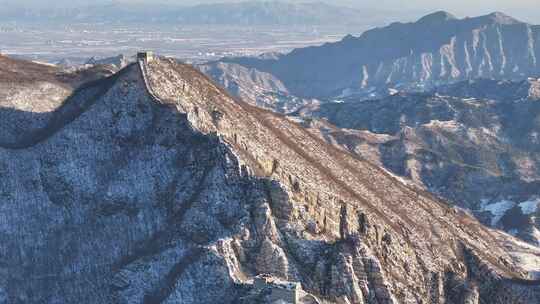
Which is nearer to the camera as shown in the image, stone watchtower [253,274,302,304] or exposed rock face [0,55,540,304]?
stone watchtower [253,274,302,304]

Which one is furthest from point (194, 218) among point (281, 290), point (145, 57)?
point (145, 57)

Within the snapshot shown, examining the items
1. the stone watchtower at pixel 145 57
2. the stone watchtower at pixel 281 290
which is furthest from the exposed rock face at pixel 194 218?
the stone watchtower at pixel 281 290

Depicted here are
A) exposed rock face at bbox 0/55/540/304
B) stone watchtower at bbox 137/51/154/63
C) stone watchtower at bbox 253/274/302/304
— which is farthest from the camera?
stone watchtower at bbox 137/51/154/63

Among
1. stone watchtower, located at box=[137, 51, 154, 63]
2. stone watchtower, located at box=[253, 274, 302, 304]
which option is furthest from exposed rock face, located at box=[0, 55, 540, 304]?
stone watchtower, located at box=[253, 274, 302, 304]

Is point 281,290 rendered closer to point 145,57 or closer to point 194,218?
point 194,218

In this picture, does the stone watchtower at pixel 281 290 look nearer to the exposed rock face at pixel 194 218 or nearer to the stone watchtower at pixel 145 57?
the exposed rock face at pixel 194 218

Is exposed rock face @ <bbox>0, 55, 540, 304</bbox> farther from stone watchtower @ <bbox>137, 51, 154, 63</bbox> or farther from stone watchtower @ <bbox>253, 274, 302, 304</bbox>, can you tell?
stone watchtower @ <bbox>253, 274, 302, 304</bbox>

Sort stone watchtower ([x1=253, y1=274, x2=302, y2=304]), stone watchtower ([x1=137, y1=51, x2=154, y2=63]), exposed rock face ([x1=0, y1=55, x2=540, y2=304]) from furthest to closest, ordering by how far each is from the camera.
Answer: stone watchtower ([x1=137, y1=51, x2=154, y2=63])
exposed rock face ([x1=0, y1=55, x2=540, y2=304])
stone watchtower ([x1=253, y1=274, x2=302, y2=304])

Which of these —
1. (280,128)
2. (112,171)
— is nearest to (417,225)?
(280,128)

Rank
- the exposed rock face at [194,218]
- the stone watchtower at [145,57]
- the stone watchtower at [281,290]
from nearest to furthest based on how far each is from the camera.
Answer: the stone watchtower at [281,290], the exposed rock face at [194,218], the stone watchtower at [145,57]
